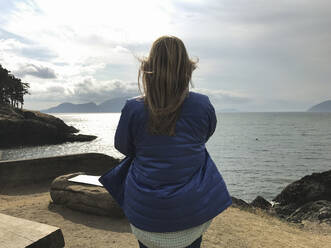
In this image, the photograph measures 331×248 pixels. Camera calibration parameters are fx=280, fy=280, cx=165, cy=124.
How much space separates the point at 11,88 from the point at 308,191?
63.4 m

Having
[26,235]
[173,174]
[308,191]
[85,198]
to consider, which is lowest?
[308,191]

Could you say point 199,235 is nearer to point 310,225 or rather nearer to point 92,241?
point 92,241

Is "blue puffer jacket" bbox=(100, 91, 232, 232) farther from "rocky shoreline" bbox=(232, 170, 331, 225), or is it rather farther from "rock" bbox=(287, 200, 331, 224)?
"rocky shoreline" bbox=(232, 170, 331, 225)

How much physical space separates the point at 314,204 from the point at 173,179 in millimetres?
13119

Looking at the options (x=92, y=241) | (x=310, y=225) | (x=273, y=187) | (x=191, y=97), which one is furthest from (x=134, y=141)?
(x=273, y=187)

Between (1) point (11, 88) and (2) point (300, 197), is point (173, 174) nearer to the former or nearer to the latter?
(2) point (300, 197)

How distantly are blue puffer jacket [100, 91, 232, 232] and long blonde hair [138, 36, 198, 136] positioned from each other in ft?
0.20

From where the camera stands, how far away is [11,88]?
6175cm

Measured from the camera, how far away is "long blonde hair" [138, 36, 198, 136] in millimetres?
1763

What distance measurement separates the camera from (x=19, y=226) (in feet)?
10.4

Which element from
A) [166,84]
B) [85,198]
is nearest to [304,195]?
[85,198]

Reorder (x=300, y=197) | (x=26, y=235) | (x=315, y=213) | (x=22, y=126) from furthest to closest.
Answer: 1. (x=22, y=126)
2. (x=300, y=197)
3. (x=315, y=213)
4. (x=26, y=235)

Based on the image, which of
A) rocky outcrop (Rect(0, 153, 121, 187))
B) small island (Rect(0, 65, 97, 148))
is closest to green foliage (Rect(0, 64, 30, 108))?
small island (Rect(0, 65, 97, 148))

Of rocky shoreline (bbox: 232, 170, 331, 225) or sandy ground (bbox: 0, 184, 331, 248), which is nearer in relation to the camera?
sandy ground (bbox: 0, 184, 331, 248)
